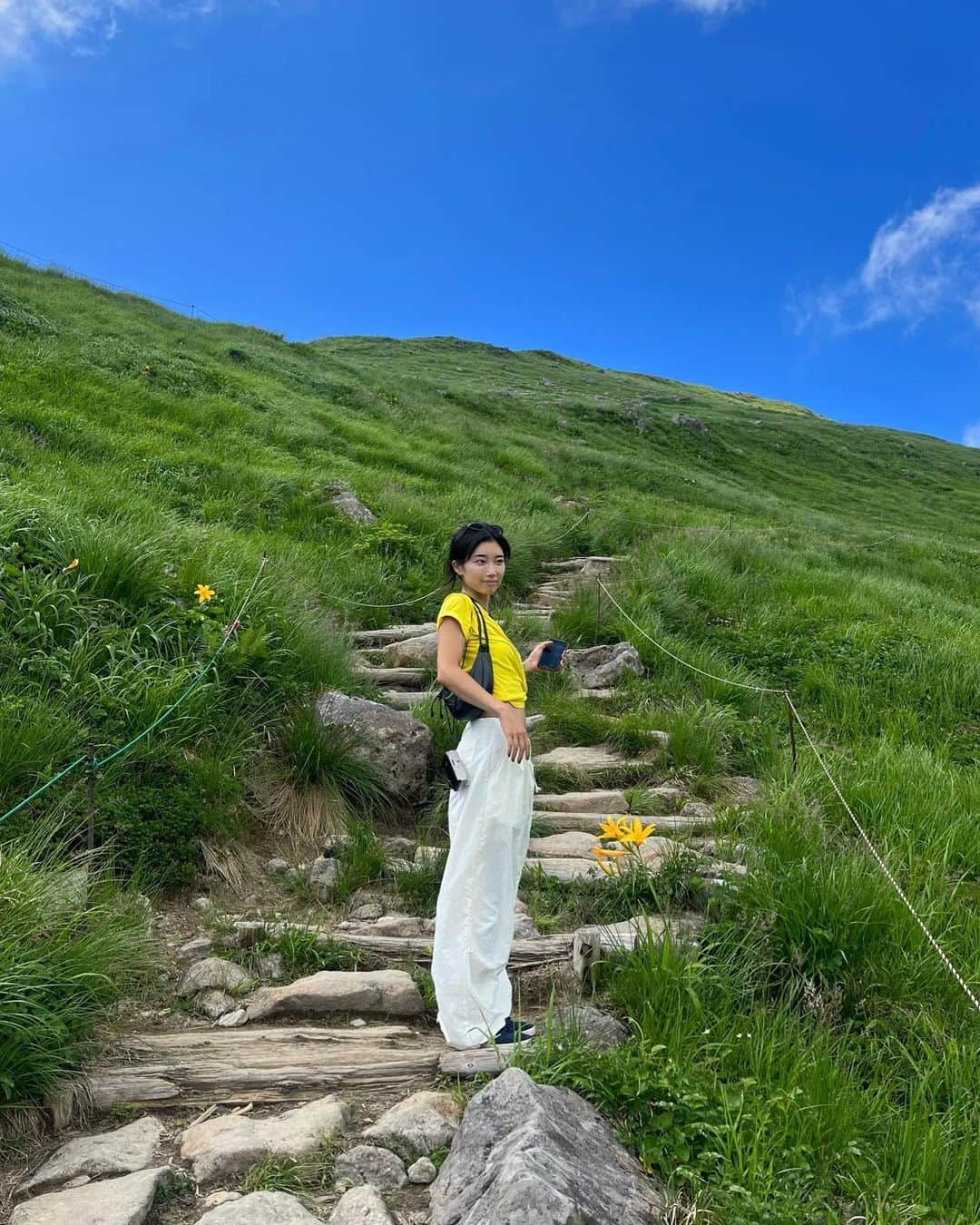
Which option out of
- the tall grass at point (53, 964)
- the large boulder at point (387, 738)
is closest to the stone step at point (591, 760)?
the large boulder at point (387, 738)

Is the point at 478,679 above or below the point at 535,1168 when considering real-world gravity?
above

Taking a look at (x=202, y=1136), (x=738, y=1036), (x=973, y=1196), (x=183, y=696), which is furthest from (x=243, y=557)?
(x=973, y=1196)

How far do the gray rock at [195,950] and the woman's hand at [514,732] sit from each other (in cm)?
166

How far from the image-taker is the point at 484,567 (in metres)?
3.20

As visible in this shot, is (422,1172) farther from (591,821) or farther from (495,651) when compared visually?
(591,821)

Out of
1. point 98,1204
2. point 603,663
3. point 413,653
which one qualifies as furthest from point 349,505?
point 98,1204

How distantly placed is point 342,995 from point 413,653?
3.76 metres

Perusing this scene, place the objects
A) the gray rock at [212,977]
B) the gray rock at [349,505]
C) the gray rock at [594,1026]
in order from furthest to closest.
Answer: the gray rock at [349,505], the gray rock at [212,977], the gray rock at [594,1026]

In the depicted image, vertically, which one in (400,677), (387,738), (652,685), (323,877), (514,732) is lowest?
(323,877)

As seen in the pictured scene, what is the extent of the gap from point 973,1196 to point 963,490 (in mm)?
40105

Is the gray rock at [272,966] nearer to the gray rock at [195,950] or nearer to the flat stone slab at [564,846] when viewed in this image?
the gray rock at [195,950]

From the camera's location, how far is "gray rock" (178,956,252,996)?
309 centimetres

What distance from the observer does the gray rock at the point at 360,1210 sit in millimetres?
1934

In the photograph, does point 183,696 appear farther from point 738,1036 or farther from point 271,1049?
point 738,1036
